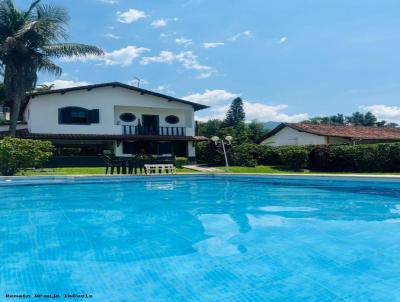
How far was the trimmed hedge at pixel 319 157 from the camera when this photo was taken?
1878 cm

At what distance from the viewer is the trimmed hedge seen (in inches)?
739

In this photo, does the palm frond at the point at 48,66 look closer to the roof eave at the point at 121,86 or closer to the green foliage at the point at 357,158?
the roof eave at the point at 121,86

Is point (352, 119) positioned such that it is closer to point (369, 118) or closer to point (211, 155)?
point (369, 118)

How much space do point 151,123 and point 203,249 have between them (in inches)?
959

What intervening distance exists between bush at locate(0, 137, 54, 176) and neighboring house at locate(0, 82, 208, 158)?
7070 mm

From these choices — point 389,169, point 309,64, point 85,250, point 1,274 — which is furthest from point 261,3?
point 1,274

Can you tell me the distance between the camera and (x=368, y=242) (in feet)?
18.8

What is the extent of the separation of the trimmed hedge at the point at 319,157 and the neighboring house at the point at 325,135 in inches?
232

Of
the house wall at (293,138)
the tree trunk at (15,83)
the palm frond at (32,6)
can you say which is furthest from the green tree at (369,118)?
the tree trunk at (15,83)

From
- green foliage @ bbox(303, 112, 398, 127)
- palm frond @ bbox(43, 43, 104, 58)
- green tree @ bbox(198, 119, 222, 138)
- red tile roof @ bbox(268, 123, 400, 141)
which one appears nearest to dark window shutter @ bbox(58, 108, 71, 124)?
palm frond @ bbox(43, 43, 104, 58)

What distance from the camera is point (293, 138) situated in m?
31.0

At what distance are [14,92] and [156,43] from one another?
9.01 metres

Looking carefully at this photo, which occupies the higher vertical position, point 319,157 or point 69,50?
point 69,50

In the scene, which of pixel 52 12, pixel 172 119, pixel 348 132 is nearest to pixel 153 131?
pixel 172 119
